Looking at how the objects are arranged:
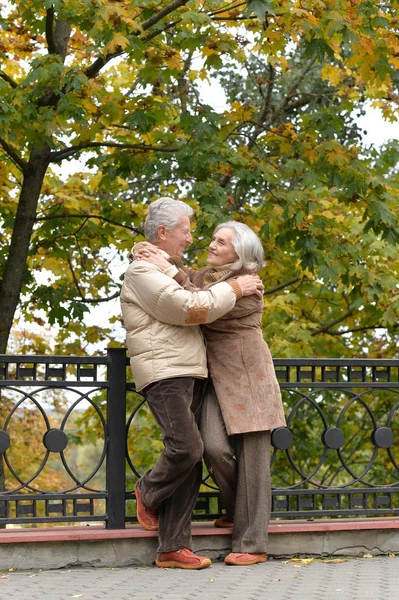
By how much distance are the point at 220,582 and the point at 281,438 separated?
1285mm

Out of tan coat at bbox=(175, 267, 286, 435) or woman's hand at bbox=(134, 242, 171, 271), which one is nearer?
woman's hand at bbox=(134, 242, 171, 271)

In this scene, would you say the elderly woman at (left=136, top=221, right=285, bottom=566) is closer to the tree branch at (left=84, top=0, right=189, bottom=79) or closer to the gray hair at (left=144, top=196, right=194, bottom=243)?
the gray hair at (left=144, top=196, right=194, bottom=243)

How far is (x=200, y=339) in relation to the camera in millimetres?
5711

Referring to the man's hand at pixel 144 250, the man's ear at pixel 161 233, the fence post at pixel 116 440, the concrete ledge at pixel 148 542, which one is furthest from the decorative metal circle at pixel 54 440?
the man's ear at pixel 161 233

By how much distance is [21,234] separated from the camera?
36.4 ft

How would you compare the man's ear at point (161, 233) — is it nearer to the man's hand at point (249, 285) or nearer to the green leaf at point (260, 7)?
the man's hand at point (249, 285)

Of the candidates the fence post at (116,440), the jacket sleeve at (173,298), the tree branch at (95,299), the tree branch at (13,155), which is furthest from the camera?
the tree branch at (95,299)

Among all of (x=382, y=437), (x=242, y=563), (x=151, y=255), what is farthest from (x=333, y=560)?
(x=151, y=255)

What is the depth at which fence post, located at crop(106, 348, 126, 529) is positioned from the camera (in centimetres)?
600

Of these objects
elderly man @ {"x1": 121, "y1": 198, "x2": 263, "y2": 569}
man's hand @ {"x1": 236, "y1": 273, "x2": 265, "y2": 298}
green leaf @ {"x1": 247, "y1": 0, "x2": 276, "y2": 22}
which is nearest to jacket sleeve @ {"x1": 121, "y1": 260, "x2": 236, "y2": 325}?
elderly man @ {"x1": 121, "y1": 198, "x2": 263, "y2": 569}

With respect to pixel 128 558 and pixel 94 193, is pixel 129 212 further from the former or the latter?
pixel 128 558

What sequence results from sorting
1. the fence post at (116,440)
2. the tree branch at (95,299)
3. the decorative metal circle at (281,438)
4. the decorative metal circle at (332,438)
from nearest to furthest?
the fence post at (116,440), the decorative metal circle at (281,438), the decorative metal circle at (332,438), the tree branch at (95,299)

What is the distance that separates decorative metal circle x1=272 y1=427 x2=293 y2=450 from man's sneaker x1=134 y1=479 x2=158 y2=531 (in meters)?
0.92

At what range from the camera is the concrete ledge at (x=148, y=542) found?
18.6 feet
